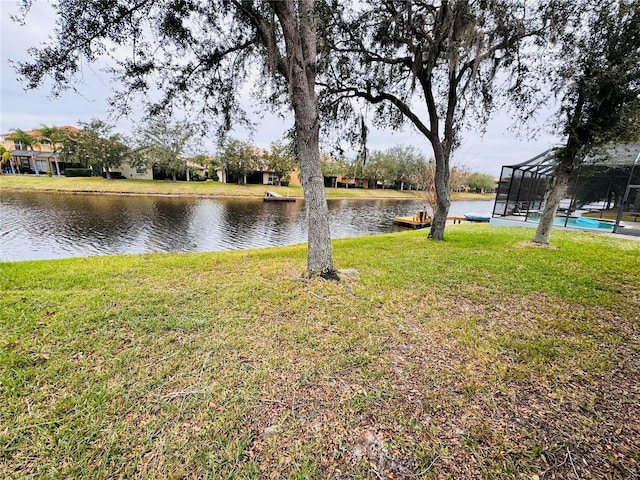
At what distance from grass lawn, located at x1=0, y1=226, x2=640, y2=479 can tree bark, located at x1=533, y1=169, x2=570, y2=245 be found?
3.81m

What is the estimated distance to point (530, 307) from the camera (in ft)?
12.1

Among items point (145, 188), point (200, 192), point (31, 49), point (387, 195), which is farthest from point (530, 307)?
point (387, 195)

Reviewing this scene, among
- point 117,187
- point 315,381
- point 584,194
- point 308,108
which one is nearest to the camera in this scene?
point 315,381

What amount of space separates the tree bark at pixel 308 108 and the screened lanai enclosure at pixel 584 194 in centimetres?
1163

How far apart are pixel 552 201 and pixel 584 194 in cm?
1026

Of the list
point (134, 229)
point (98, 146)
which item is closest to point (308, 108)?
point (134, 229)

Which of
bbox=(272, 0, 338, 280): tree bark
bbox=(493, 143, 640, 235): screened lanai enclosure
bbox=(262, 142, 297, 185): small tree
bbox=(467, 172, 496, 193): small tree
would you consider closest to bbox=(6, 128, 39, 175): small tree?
bbox=(262, 142, 297, 185): small tree

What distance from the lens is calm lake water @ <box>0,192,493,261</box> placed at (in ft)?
33.8

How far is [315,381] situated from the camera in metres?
2.20

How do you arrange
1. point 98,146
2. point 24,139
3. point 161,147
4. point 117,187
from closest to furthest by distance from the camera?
1. point 117,187
2. point 98,146
3. point 161,147
4. point 24,139

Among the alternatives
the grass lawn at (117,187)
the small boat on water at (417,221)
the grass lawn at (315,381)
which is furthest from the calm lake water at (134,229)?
the grass lawn at (315,381)

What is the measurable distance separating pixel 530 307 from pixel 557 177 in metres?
5.22

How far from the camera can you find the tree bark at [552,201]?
6910 mm

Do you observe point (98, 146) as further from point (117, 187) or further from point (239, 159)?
point (239, 159)
